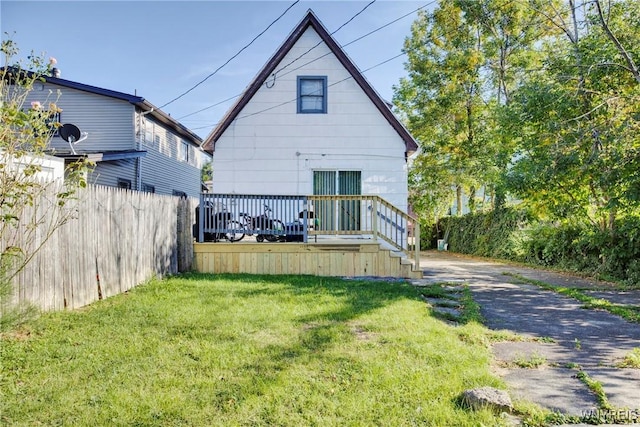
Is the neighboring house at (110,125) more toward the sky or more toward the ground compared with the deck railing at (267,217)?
more toward the sky

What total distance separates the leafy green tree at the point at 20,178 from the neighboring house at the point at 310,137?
6.83 m

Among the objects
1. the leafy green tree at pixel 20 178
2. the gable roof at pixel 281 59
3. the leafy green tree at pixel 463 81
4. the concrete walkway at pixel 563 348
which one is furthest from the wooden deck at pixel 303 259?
the leafy green tree at pixel 463 81

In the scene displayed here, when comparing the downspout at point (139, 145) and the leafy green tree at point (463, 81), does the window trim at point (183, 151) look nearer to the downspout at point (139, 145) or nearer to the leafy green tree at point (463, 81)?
the downspout at point (139, 145)

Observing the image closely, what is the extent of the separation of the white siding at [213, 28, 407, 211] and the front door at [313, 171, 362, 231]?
201mm

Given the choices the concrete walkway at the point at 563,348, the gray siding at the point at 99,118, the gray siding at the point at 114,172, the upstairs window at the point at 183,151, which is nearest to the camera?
the concrete walkway at the point at 563,348

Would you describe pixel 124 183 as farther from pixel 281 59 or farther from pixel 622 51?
pixel 622 51

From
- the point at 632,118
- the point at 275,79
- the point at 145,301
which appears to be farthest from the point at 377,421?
the point at 275,79

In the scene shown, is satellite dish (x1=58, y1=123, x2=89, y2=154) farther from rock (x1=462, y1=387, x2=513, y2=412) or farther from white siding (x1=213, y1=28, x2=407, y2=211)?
rock (x1=462, y1=387, x2=513, y2=412)

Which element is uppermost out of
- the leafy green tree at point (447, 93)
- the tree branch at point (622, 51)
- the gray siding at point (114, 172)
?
the leafy green tree at point (447, 93)

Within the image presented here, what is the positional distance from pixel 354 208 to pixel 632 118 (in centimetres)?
637

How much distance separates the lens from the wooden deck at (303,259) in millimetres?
9258

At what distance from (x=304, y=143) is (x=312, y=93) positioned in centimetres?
153

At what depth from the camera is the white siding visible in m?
11.6

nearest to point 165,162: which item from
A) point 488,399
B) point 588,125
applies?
point 588,125
